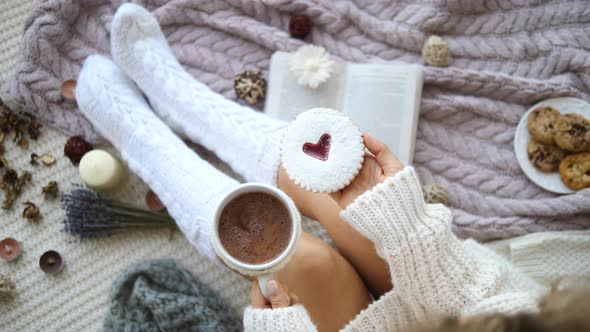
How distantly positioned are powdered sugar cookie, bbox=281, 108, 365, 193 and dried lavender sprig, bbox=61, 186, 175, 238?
0.47 metres

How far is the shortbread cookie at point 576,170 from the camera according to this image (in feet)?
3.48

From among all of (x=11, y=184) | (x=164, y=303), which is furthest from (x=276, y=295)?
(x=11, y=184)

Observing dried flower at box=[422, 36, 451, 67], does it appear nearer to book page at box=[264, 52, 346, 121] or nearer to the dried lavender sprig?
book page at box=[264, 52, 346, 121]

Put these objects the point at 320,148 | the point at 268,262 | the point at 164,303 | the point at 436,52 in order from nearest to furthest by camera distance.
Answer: the point at 268,262 < the point at 320,148 < the point at 164,303 < the point at 436,52

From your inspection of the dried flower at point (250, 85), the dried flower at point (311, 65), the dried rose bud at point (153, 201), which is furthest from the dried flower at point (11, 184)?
the dried flower at point (311, 65)

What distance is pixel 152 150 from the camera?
41.5 inches

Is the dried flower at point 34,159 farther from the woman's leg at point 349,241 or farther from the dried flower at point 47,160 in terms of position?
the woman's leg at point 349,241

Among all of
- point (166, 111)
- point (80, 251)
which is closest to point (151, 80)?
point (166, 111)

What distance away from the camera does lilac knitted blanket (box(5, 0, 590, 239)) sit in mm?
1124

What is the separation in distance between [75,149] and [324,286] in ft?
2.13

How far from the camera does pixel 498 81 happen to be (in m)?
1.12

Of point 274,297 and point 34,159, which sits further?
point 34,159

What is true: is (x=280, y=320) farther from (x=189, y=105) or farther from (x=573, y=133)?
(x=573, y=133)

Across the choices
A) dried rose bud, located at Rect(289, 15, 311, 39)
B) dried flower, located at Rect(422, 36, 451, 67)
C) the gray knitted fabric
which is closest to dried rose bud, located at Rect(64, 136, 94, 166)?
the gray knitted fabric
